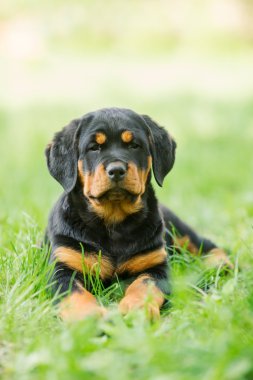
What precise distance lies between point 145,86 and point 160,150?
10.3m

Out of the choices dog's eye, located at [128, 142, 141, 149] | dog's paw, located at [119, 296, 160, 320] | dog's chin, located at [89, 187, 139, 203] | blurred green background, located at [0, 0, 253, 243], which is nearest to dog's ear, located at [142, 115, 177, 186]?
dog's eye, located at [128, 142, 141, 149]

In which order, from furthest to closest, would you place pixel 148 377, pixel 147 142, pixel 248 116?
pixel 248 116 → pixel 147 142 → pixel 148 377

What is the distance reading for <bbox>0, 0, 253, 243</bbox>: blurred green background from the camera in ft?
25.6

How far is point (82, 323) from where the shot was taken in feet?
8.83

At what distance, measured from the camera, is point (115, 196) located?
3.94 metres

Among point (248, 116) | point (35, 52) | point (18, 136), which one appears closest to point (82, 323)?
point (18, 136)

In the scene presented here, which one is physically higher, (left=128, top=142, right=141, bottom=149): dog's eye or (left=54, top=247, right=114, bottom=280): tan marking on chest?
(left=128, top=142, right=141, bottom=149): dog's eye

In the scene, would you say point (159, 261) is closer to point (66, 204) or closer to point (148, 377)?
point (66, 204)

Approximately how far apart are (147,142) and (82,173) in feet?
1.62

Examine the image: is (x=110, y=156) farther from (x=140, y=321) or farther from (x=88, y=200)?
(x=140, y=321)

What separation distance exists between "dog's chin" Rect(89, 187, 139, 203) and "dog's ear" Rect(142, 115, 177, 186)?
1.20ft

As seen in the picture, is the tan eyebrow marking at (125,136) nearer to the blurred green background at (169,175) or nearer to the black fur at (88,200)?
the black fur at (88,200)

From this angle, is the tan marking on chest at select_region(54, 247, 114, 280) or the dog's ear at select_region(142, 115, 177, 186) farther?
the dog's ear at select_region(142, 115, 177, 186)

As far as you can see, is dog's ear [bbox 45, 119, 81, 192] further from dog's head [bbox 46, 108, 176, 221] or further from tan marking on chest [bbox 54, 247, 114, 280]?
tan marking on chest [bbox 54, 247, 114, 280]
